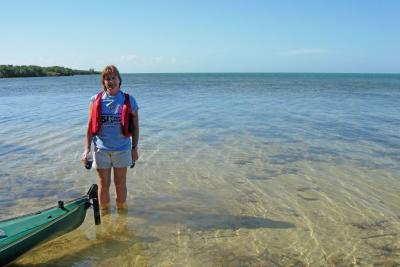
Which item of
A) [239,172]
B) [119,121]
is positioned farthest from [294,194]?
[119,121]

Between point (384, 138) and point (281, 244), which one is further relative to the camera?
point (384, 138)

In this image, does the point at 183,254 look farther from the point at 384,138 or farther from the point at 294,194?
the point at 384,138

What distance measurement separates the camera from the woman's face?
5.41 meters

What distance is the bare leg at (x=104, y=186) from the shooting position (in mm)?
5906

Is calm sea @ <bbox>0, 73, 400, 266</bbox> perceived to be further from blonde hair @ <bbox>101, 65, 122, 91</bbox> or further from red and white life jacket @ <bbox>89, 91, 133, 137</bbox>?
blonde hair @ <bbox>101, 65, 122, 91</bbox>

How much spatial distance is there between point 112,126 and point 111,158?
18.6 inches

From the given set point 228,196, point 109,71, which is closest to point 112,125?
point 109,71

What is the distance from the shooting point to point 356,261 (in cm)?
490

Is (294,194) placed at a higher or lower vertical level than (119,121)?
lower

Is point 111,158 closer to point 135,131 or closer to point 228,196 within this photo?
point 135,131

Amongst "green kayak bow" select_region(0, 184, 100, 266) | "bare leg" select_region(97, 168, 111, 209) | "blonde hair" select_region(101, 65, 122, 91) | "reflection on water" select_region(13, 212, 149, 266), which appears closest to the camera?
"green kayak bow" select_region(0, 184, 100, 266)

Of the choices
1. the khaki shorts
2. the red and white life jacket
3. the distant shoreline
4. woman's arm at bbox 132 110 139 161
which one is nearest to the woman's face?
the red and white life jacket

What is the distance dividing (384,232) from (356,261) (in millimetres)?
1028

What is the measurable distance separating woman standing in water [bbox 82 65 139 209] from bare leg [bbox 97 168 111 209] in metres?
0.01
